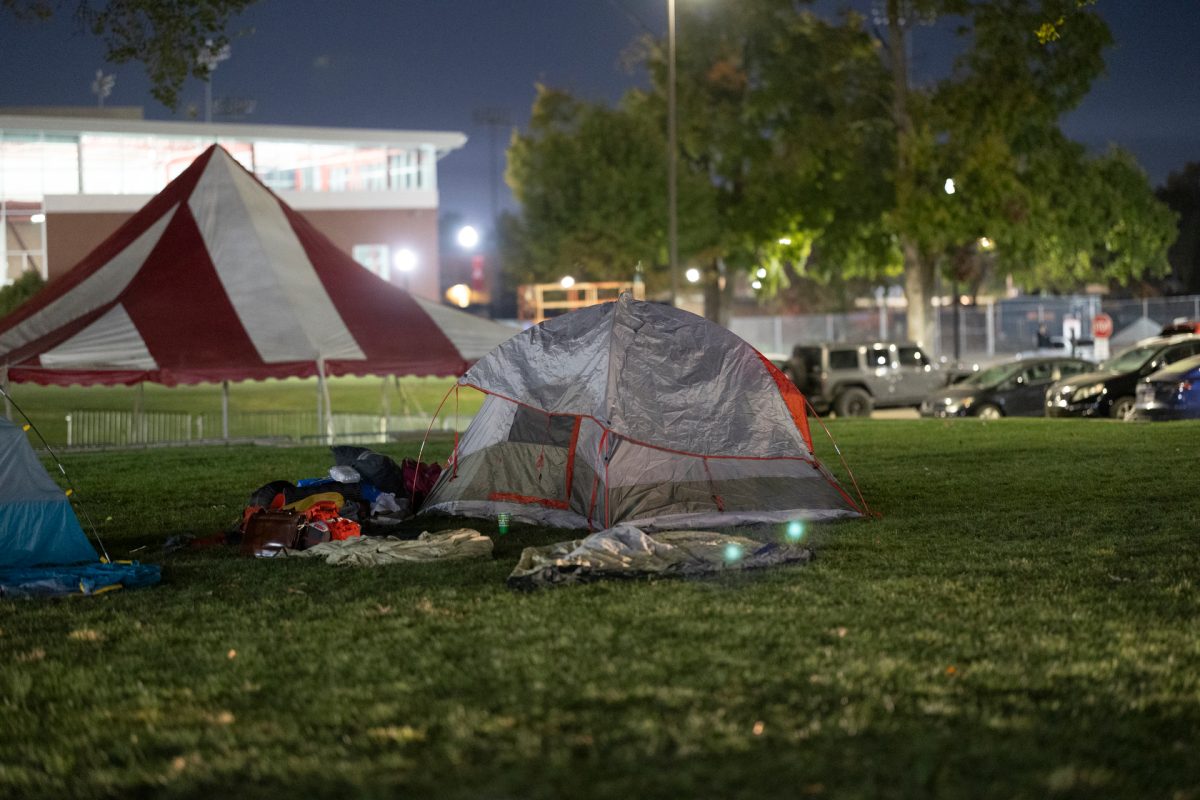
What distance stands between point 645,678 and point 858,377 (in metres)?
21.5

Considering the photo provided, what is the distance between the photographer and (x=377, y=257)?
52.5 m

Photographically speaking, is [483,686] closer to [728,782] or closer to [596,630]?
[596,630]

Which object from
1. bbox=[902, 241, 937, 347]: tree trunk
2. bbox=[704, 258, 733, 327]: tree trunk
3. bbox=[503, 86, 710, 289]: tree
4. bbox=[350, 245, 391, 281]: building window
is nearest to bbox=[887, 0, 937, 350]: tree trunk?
bbox=[902, 241, 937, 347]: tree trunk

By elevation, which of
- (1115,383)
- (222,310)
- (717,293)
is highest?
(717,293)

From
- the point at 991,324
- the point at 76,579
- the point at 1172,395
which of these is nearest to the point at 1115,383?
the point at 1172,395

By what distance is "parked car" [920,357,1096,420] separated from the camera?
24438 mm

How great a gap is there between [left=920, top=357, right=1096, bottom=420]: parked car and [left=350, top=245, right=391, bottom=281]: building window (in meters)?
31.1

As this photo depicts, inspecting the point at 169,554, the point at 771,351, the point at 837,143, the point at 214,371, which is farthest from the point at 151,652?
the point at 771,351

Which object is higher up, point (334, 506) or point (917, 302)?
point (917, 302)

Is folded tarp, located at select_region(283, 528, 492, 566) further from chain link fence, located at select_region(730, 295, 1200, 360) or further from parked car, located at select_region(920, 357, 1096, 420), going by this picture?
chain link fence, located at select_region(730, 295, 1200, 360)

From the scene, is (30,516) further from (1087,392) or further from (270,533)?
(1087,392)

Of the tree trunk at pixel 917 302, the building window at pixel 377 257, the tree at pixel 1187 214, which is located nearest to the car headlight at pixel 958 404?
the tree trunk at pixel 917 302

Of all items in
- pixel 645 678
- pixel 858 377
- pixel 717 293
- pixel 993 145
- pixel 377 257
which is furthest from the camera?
pixel 377 257

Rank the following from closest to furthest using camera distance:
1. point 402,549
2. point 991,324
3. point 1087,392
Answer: point 402,549, point 1087,392, point 991,324
